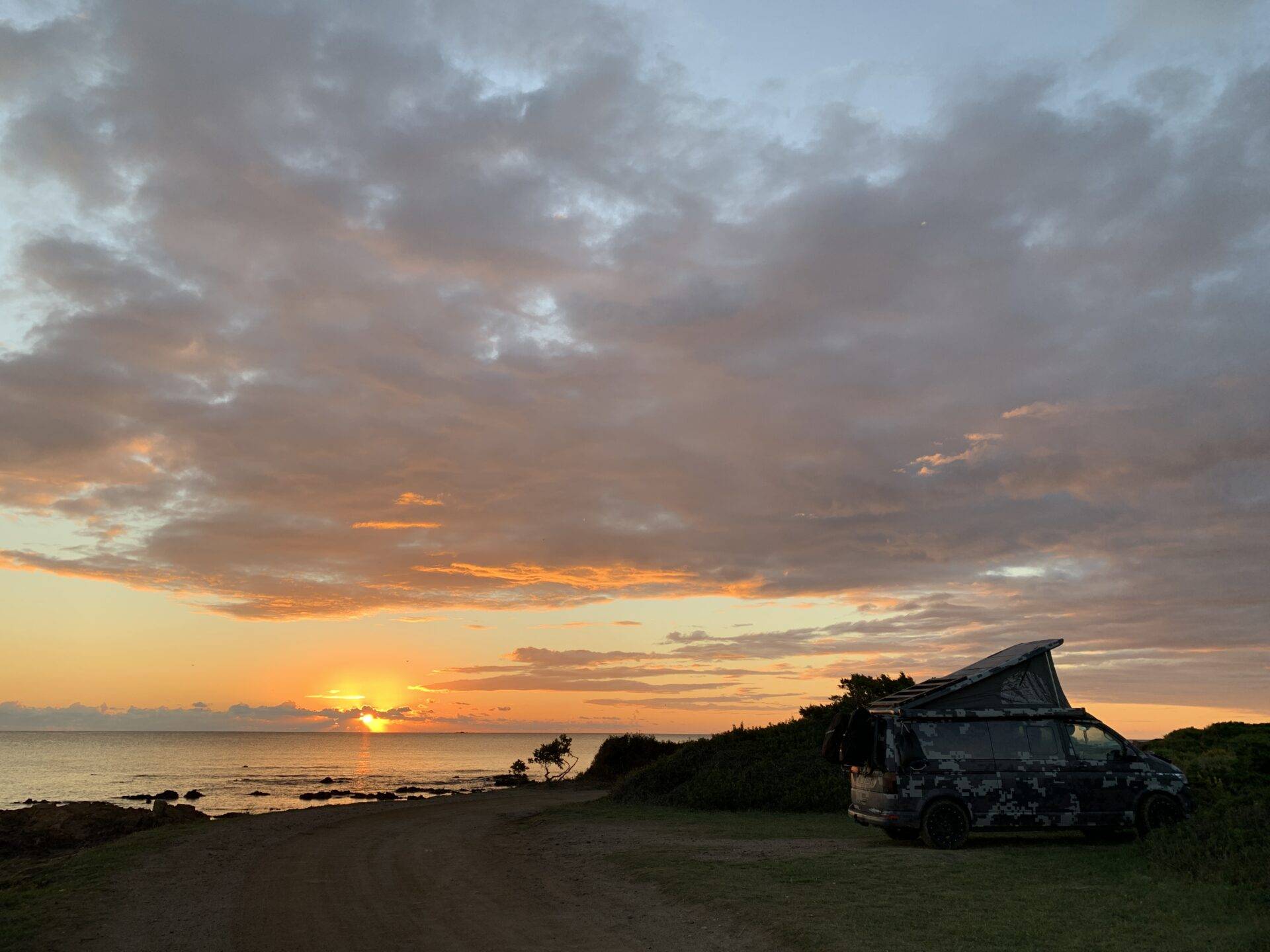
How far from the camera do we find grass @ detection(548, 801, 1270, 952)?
8.67 metres

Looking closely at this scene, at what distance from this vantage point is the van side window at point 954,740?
14.9 metres

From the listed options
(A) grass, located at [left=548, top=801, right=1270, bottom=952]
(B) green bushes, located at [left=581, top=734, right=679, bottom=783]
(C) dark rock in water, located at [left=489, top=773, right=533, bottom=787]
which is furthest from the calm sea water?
→ (A) grass, located at [left=548, top=801, right=1270, bottom=952]

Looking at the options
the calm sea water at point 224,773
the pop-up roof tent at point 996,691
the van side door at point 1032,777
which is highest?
the pop-up roof tent at point 996,691

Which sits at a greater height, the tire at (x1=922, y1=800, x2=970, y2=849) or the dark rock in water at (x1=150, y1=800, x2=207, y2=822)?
the tire at (x1=922, y1=800, x2=970, y2=849)

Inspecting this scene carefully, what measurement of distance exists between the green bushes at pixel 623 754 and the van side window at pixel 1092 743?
28672 millimetres

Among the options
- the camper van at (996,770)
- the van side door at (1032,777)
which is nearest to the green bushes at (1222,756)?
the camper van at (996,770)

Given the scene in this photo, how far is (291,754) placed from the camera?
444 ft

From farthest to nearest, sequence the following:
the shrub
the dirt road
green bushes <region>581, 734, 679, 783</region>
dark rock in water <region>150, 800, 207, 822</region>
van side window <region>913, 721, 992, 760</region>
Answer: green bushes <region>581, 734, 679, 783</region> → dark rock in water <region>150, 800, 207, 822</region> → van side window <region>913, 721, 992, 760</region> → the shrub → the dirt road

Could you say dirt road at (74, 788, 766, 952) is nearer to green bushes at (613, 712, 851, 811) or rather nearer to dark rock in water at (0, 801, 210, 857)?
dark rock in water at (0, 801, 210, 857)

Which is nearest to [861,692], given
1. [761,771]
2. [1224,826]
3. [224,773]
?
[761,771]

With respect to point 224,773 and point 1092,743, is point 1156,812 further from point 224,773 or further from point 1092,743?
point 224,773

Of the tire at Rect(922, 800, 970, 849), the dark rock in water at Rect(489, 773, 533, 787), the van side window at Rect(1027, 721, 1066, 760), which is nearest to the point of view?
the tire at Rect(922, 800, 970, 849)

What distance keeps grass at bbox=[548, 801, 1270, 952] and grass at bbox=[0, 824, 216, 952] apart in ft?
25.0

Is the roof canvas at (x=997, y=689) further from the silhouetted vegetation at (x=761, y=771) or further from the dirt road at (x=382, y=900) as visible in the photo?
the silhouetted vegetation at (x=761, y=771)
